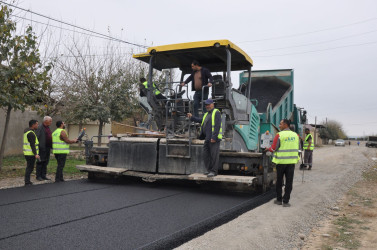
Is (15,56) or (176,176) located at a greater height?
(15,56)

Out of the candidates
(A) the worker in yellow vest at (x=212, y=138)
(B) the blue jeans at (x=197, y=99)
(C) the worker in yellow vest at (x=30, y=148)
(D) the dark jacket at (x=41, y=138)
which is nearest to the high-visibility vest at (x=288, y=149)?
(A) the worker in yellow vest at (x=212, y=138)

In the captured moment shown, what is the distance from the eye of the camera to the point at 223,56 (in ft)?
21.6

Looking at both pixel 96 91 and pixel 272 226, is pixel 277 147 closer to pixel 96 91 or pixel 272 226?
pixel 272 226

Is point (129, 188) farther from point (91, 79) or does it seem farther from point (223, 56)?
point (91, 79)

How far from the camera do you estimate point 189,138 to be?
6.08 meters

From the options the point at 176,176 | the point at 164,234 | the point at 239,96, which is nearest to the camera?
the point at 164,234

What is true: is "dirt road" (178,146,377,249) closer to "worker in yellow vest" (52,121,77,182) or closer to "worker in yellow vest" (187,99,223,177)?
"worker in yellow vest" (187,99,223,177)

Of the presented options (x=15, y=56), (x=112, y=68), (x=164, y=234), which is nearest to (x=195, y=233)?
(x=164, y=234)

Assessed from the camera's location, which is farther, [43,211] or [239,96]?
[239,96]

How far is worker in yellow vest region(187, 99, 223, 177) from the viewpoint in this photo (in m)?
5.81

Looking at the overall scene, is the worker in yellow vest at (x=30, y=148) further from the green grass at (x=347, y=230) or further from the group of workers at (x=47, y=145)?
the green grass at (x=347, y=230)

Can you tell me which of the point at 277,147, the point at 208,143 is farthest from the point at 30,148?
the point at 277,147

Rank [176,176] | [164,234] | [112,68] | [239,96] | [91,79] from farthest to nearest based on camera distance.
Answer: [112,68] → [91,79] → [239,96] → [176,176] → [164,234]

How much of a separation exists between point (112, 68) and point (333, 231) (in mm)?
13060
